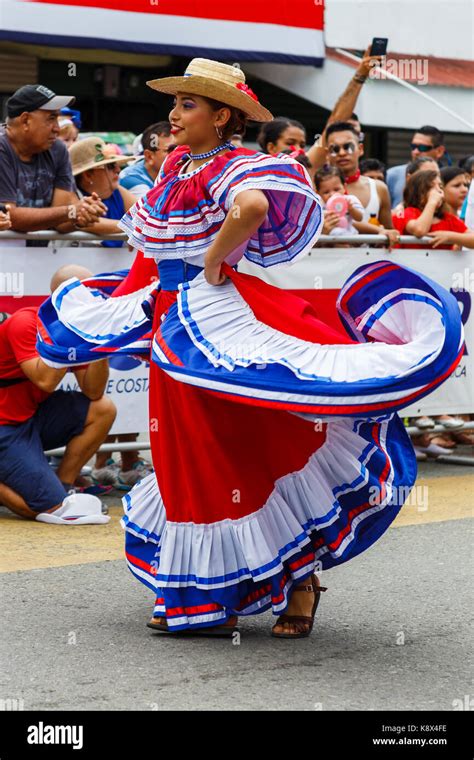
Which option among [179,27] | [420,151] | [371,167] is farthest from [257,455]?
[179,27]

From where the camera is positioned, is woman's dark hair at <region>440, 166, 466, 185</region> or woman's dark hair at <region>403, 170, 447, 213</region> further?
woman's dark hair at <region>440, 166, 466, 185</region>

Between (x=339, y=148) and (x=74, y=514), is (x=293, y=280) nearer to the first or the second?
(x=339, y=148)

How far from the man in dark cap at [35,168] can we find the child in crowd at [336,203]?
5.82 ft

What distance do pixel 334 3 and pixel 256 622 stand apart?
1291cm

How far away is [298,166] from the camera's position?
4973mm

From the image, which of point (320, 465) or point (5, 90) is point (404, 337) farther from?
point (5, 90)

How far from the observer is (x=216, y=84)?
493 centimetres

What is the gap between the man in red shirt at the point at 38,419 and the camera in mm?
7023

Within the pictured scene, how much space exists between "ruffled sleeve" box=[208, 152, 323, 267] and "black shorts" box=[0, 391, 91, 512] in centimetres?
240

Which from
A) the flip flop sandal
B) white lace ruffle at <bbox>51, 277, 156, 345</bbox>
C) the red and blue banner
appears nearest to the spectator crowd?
white lace ruffle at <bbox>51, 277, 156, 345</bbox>

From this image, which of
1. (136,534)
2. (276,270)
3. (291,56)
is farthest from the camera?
(291,56)

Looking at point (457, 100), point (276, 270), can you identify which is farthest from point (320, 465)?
point (457, 100)

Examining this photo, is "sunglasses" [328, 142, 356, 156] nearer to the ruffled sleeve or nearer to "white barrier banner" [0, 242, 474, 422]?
"white barrier banner" [0, 242, 474, 422]

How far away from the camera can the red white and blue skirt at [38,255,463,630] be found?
4820mm
